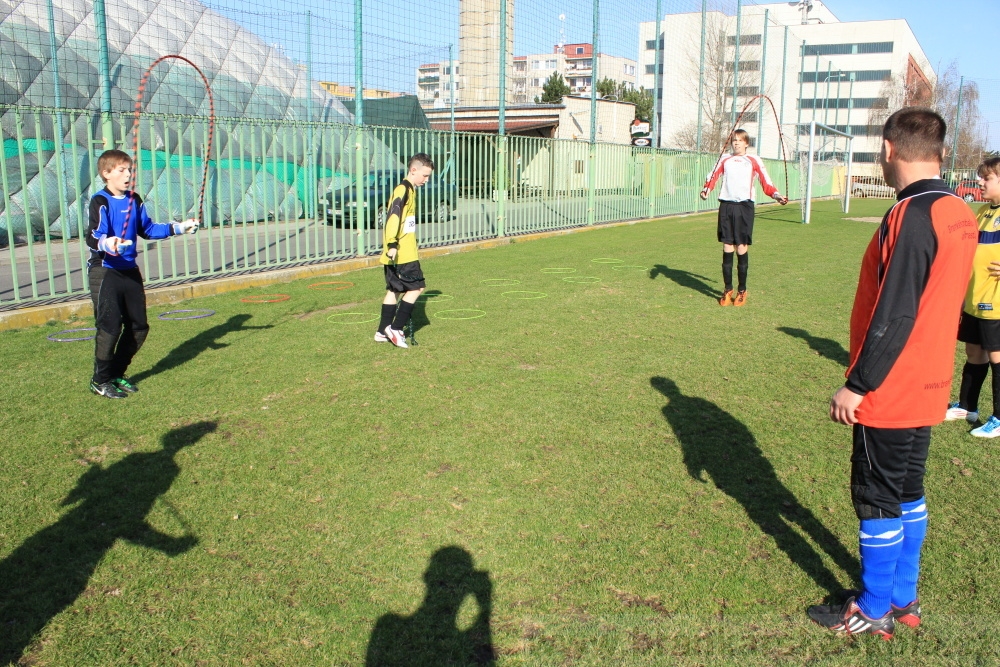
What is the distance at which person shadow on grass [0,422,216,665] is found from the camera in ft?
9.88

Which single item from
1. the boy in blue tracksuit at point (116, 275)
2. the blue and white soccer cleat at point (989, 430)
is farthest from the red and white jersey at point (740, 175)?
the boy in blue tracksuit at point (116, 275)

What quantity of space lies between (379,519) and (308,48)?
12.2 m

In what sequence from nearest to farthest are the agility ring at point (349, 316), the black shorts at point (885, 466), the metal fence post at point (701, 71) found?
the black shorts at point (885, 466) → the agility ring at point (349, 316) → the metal fence post at point (701, 71)

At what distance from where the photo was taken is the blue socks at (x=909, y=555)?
9.99ft

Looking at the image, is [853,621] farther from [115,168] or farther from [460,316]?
[460,316]

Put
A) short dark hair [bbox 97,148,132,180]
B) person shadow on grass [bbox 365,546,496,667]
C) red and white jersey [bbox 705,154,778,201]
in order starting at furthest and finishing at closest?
red and white jersey [bbox 705,154,778,201] < short dark hair [bbox 97,148,132,180] < person shadow on grass [bbox 365,546,496,667]

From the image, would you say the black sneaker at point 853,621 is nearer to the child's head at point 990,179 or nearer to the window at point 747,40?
the child's head at point 990,179

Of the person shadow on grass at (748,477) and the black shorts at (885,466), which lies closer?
the black shorts at (885,466)

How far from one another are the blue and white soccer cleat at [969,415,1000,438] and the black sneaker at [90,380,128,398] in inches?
239

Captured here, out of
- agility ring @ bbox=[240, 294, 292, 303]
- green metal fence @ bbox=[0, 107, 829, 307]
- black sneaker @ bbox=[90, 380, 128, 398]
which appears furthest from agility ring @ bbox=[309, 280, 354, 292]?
black sneaker @ bbox=[90, 380, 128, 398]

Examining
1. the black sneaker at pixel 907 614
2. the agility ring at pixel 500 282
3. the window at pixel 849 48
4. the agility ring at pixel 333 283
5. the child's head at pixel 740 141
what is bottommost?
the black sneaker at pixel 907 614

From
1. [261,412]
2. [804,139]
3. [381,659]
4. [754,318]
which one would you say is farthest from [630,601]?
[804,139]

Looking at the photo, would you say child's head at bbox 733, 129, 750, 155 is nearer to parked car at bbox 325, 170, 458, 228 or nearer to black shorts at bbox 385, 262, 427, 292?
black shorts at bbox 385, 262, 427, 292

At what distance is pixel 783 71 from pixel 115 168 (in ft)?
116
